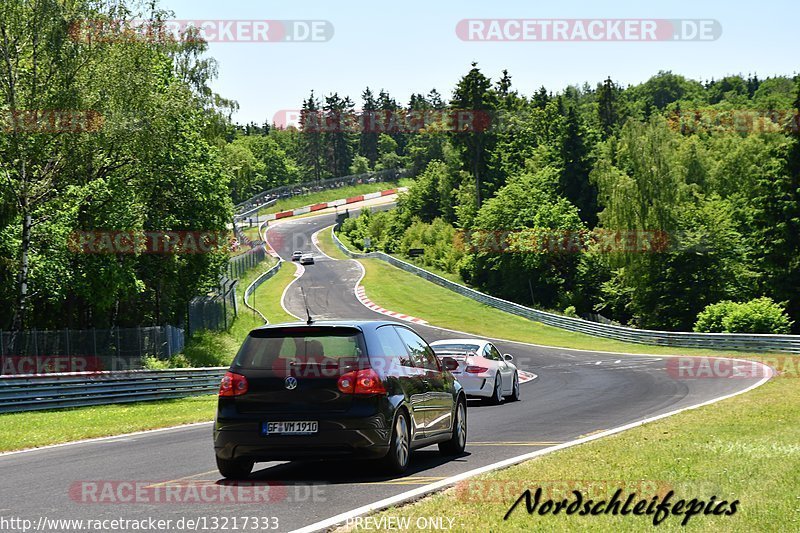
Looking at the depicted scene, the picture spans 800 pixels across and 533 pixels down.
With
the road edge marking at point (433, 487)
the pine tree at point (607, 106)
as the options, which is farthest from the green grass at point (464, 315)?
the pine tree at point (607, 106)

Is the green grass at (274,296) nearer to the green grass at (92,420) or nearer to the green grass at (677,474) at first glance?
the green grass at (92,420)

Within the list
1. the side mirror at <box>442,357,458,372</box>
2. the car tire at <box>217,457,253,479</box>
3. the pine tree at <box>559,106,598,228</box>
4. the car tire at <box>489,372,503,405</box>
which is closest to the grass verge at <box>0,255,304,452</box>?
the side mirror at <box>442,357,458,372</box>

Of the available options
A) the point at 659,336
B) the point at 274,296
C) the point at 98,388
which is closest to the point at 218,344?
the point at 98,388

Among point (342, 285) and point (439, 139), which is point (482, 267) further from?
point (439, 139)

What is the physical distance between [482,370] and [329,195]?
13927 cm

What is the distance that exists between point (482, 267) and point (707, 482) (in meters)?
77.5

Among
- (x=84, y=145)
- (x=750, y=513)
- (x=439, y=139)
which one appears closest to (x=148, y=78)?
(x=84, y=145)

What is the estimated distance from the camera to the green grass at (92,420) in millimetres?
17797

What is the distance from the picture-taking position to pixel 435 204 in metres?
122

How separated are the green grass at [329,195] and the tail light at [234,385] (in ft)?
437

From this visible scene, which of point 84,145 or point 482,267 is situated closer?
point 84,145

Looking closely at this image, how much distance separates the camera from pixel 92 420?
872 inches

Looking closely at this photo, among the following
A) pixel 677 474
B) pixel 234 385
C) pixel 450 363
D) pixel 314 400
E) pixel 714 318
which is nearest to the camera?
pixel 677 474

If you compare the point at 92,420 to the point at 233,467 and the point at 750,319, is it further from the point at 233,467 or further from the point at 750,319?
the point at 750,319
